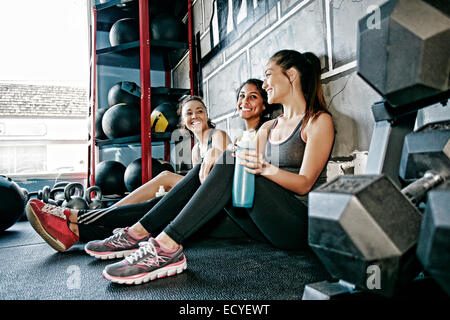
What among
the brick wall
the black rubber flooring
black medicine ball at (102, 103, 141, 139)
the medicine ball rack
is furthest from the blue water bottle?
the brick wall

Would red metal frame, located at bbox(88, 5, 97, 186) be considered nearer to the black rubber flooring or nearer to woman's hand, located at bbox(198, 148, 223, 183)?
the black rubber flooring

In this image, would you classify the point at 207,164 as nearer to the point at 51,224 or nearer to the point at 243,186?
the point at 243,186

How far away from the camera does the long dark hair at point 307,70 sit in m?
1.08

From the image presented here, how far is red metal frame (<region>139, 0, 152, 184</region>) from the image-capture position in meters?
2.17

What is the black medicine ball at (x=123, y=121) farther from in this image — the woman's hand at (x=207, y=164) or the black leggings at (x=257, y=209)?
the black leggings at (x=257, y=209)

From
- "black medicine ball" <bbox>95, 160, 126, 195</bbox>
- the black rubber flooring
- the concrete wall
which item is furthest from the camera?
"black medicine ball" <bbox>95, 160, 126, 195</bbox>

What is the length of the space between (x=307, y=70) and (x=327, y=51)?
0.33ft

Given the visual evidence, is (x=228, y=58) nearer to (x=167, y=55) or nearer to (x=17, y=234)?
(x=167, y=55)

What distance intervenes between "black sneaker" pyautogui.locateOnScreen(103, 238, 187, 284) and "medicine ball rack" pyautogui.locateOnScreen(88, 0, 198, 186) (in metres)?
1.35

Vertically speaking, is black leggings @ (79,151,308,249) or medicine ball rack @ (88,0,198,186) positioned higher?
medicine ball rack @ (88,0,198,186)

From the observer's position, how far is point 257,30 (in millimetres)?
1580

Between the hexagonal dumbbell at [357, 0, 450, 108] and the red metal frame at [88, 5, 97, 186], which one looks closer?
the hexagonal dumbbell at [357, 0, 450, 108]

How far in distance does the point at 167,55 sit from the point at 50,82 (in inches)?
114
